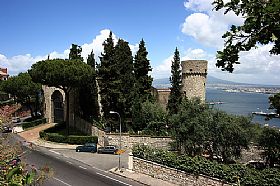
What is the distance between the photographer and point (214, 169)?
24.3 metres

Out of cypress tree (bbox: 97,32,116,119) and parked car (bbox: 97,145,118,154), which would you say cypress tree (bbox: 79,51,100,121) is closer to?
cypress tree (bbox: 97,32,116,119)

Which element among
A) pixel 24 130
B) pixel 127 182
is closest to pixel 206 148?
pixel 127 182

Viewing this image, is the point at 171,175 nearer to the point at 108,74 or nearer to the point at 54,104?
the point at 108,74

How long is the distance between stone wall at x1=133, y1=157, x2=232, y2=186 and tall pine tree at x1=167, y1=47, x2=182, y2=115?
1815 cm

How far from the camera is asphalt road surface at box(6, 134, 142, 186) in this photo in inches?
1011

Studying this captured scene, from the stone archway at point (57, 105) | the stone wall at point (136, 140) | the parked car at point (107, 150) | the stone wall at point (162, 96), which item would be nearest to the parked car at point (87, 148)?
the parked car at point (107, 150)

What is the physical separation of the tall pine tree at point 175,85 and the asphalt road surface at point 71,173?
59.6ft

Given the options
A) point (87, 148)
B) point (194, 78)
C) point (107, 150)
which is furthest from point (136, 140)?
point (194, 78)

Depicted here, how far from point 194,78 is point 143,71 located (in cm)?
795

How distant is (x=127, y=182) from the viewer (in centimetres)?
2750

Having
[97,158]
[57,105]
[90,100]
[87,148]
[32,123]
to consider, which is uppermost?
[90,100]

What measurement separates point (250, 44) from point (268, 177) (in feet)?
55.7

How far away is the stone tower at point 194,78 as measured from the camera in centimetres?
5049

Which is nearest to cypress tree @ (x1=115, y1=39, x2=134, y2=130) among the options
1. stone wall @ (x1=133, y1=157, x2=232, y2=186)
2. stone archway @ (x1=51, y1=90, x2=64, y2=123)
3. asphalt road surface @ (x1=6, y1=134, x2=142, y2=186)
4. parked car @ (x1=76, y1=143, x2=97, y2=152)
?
parked car @ (x1=76, y1=143, x2=97, y2=152)
